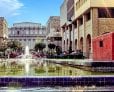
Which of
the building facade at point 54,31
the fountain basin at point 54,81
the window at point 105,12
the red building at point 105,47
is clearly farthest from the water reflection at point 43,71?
the building facade at point 54,31

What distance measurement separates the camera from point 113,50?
112 ft

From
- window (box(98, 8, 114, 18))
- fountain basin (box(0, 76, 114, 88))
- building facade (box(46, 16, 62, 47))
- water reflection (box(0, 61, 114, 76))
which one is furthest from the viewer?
building facade (box(46, 16, 62, 47))

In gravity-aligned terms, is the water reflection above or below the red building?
below

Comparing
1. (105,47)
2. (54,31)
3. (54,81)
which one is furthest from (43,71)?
Result: (54,31)

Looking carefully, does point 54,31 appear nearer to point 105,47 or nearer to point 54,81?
point 105,47

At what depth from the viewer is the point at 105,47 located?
36781 millimetres

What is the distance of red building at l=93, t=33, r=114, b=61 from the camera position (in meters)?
34.4

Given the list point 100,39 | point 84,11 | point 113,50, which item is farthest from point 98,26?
point 113,50

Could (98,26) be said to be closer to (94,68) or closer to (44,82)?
(94,68)

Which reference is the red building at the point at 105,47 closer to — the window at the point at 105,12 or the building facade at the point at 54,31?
the window at the point at 105,12

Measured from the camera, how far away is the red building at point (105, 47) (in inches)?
1353

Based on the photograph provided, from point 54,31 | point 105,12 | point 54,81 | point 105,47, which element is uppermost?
point 54,31

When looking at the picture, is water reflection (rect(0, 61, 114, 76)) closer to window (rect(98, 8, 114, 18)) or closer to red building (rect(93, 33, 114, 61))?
red building (rect(93, 33, 114, 61))

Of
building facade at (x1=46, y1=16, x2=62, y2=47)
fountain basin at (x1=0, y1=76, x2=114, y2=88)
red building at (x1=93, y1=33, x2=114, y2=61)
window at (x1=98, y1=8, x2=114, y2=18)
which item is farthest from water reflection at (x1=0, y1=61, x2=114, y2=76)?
building facade at (x1=46, y1=16, x2=62, y2=47)
